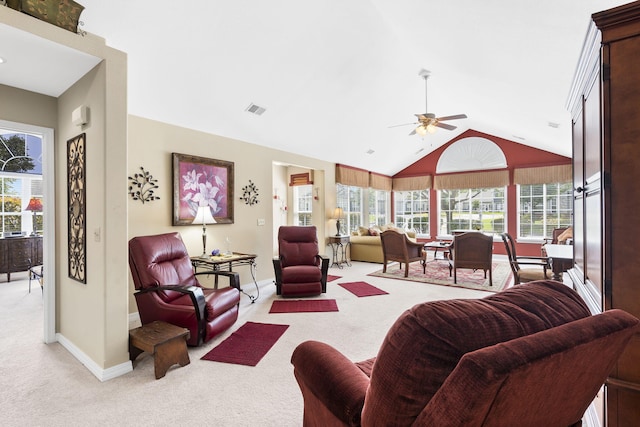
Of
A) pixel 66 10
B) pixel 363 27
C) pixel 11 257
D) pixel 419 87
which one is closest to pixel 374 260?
pixel 419 87

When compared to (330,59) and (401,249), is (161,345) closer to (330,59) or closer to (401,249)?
(330,59)

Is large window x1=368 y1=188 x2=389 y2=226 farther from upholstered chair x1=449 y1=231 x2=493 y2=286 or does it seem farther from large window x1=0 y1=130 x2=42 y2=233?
large window x1=0 y1=130 x2=42 y2=233

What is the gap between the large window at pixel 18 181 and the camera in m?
5.88

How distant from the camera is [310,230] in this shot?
4992mm

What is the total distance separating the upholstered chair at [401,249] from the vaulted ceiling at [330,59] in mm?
2318

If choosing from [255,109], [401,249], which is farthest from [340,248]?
[255,109]

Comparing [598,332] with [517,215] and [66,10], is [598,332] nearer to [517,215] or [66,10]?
[66,10]

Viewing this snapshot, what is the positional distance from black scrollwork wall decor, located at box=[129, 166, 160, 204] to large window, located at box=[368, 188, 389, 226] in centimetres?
629

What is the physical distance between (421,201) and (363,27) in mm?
6722

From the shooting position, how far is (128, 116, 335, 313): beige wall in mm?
3703

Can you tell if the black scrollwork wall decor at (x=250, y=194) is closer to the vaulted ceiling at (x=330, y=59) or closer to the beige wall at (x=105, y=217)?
the vaulted ceiling at (x=330, y=59)

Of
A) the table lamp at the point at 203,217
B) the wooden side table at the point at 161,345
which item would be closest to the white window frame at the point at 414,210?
the table lamp at the point at 203,217

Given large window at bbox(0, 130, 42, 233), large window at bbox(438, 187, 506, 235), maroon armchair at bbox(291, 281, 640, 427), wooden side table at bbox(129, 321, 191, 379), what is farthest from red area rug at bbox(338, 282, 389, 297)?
large window at bbox(0, 130, 42, 233)

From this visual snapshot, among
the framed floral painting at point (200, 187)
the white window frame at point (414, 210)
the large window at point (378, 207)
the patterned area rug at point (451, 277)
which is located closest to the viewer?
the framed floral painting at point (200, 187)
